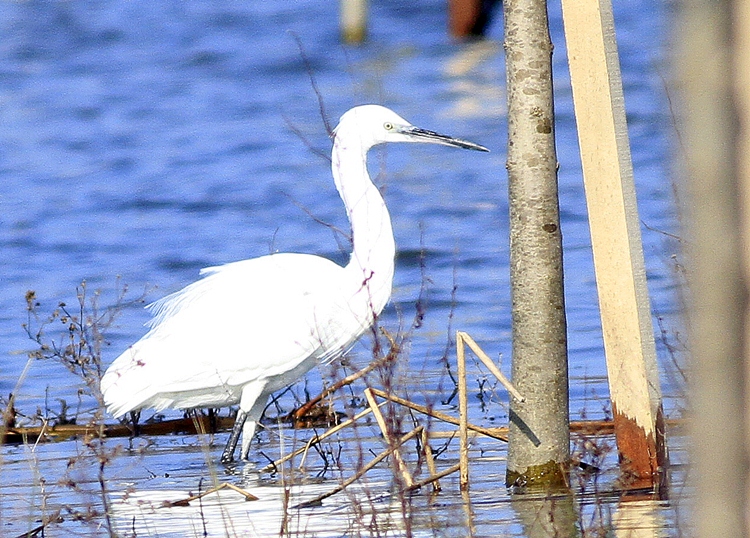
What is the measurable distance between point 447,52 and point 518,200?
73.8 ft

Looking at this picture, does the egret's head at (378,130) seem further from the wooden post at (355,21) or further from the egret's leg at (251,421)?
the wooden post at (355,21)

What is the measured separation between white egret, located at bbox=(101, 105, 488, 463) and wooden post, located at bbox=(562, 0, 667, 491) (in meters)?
1.56

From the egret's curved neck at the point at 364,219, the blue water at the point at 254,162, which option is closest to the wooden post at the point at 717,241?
the blue water at the point at 254,162

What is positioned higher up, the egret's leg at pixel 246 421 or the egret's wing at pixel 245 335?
the egret's wing at pixel 245 335

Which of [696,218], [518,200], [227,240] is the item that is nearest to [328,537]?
[518,200]

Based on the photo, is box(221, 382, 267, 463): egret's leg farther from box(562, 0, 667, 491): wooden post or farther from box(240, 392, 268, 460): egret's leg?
box(562, 0, 667, 491): wooden post

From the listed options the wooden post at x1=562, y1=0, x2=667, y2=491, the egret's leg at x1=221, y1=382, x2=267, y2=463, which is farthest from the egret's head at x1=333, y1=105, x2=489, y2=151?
the wooden post at x1=562, y1=0, x2=667, y2=491

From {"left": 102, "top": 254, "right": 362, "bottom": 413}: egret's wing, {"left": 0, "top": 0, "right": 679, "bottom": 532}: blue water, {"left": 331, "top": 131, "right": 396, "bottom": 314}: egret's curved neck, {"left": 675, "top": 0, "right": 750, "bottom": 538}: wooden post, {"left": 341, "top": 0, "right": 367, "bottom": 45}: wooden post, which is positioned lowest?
{"left": 675, "top": 0, "right": 750, "bottom": 538}: wooden post

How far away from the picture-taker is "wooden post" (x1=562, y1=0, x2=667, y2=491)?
4.51 metres

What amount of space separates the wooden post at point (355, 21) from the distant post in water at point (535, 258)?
2188 cm

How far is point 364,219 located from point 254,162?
12401mm

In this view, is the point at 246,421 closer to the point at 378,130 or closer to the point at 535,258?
the point at 378,130

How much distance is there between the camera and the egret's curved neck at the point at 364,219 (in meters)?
5.98

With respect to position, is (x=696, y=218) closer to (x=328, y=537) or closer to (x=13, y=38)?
(x=328, y=537)
